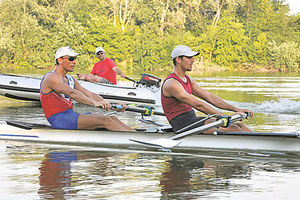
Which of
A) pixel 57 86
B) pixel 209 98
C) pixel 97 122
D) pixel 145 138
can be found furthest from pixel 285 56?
pixel 57 86

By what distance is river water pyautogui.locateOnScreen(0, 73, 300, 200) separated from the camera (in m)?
5.50

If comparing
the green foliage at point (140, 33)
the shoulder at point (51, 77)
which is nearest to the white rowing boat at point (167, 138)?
the shoulder at point (51, 77)

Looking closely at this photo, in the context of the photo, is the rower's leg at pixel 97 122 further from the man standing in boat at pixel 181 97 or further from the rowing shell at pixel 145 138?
the man standing in boat at pixel 181 97

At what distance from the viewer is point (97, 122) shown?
26.1 feet

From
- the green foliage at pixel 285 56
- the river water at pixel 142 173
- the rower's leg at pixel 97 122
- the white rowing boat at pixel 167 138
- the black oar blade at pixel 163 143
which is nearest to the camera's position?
the river water at pixel 142 173

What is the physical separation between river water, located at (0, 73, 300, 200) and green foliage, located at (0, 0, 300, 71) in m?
41.5

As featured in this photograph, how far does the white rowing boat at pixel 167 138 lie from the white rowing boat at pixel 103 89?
723cm

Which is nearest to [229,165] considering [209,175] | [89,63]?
[209,175]

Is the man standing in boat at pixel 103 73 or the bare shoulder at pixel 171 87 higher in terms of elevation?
the man standing in boat at pixel 103 73

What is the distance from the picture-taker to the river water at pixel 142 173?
550 centimetres

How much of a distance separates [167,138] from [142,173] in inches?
48.7

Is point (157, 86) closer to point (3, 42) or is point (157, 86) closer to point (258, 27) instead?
point (3, 42)

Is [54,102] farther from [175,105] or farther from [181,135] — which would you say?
[181,135]

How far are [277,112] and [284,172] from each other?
8366mm
